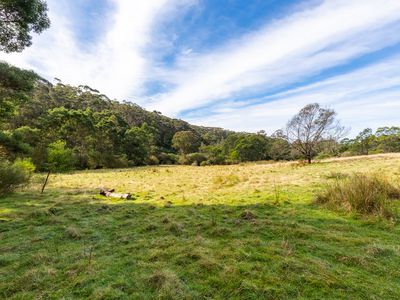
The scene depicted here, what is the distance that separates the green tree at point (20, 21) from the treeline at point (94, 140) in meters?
0.85

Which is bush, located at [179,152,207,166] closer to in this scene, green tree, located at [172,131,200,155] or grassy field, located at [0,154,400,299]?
green tree, located at [172,131,200,155]

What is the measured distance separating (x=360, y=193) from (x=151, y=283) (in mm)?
6059

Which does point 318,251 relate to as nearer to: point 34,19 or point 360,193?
point 360,193

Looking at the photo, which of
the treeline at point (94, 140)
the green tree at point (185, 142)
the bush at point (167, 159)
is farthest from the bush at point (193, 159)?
the green tree at point (185, 142)

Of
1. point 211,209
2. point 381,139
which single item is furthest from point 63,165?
point 381,139

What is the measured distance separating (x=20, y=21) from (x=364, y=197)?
1098 centimetres

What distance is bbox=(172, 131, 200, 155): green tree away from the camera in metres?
55.3

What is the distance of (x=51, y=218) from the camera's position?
6832 mm

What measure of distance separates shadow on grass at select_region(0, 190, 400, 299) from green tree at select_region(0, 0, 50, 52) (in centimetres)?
550

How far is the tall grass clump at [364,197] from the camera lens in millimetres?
5953

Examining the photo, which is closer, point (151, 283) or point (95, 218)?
point (151, 283)

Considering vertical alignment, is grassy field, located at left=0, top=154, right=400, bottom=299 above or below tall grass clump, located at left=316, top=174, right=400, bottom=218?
below

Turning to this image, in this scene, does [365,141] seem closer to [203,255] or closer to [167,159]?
[167,159]

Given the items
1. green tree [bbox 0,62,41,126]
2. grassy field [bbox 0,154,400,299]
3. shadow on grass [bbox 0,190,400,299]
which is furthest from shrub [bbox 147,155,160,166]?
shadow on grass [bbox 0,190,400,299]
